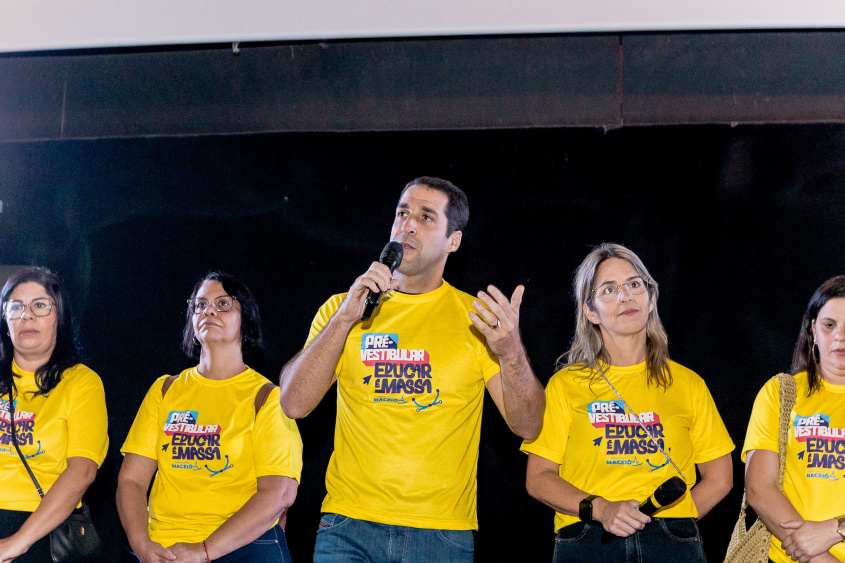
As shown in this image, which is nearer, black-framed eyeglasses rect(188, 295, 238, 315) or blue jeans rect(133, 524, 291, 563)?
blue jeans rect(133, 524, 291, 563)

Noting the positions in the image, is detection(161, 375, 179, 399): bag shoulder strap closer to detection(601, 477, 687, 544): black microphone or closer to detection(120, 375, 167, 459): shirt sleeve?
detection(120, 375, 167, 459): shirt sleeve

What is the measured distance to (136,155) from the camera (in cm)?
395

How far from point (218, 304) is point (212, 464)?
66 centimetres

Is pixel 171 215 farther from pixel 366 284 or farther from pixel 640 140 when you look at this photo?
pixel 640 140

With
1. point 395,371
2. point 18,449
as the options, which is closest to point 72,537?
point 18,449

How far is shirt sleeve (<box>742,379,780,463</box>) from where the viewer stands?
8.95 feet

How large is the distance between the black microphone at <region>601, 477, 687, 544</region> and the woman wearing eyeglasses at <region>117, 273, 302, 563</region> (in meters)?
1.29

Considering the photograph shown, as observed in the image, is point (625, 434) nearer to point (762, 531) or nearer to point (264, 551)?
point (762, 531)

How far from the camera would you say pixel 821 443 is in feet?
8.79

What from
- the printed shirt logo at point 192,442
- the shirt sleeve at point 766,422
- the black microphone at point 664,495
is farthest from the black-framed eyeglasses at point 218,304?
the shirt sleeve at point 766,422

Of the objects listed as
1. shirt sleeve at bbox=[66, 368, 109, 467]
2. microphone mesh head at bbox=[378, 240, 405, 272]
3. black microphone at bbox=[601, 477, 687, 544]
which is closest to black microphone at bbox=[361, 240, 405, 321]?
microphone mesh head at bbox=[378, 240, 405, 272]

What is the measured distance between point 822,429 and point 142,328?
2944 millimetres

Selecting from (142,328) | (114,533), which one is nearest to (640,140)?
(142,328)

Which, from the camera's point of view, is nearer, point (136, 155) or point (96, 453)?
point (96, 453)
